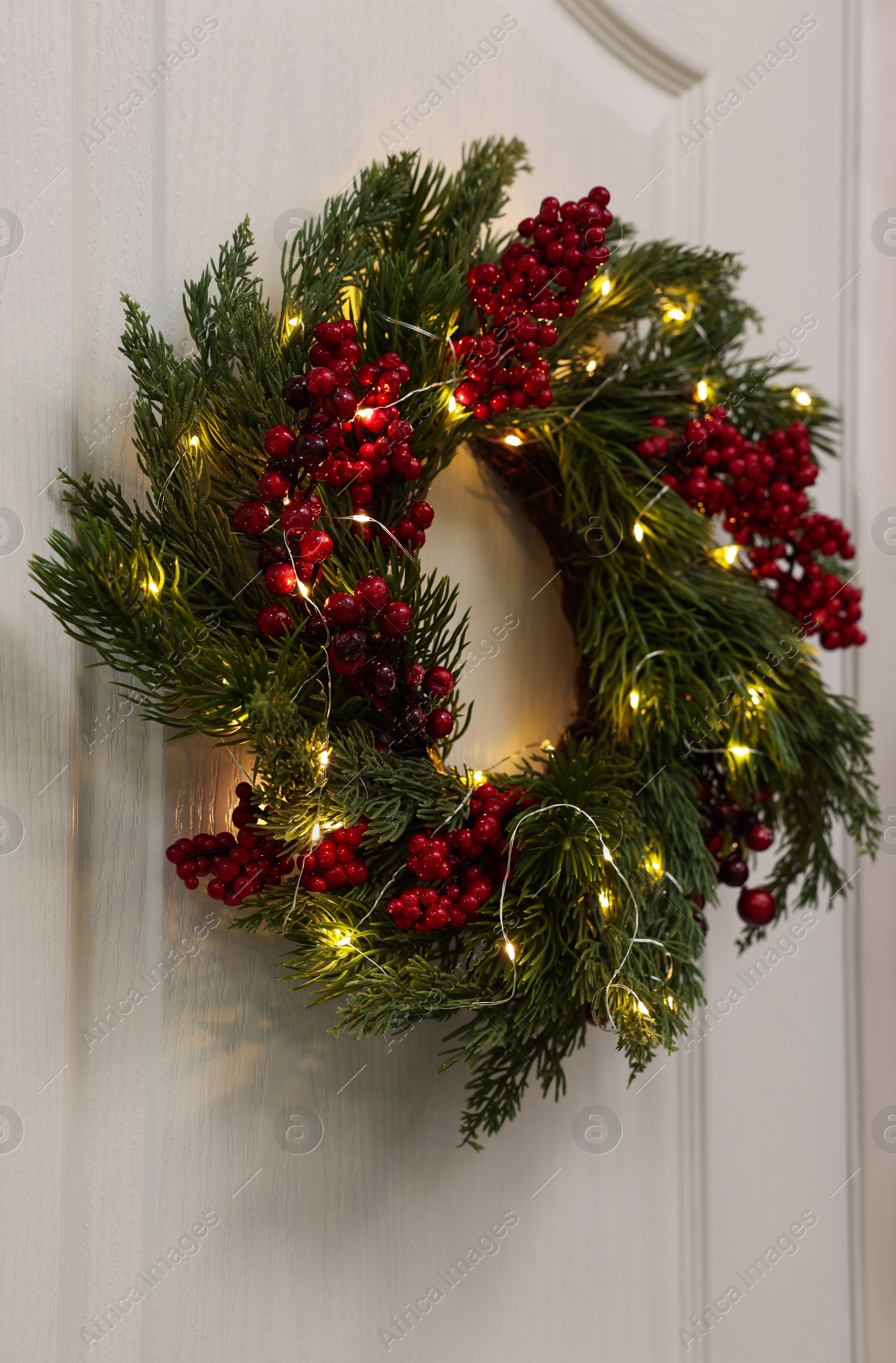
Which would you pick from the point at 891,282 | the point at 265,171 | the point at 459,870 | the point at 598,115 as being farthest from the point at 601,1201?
the point at 891,282

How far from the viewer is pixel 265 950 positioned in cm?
62

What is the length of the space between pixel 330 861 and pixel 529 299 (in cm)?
39

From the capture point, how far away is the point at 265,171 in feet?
2.10

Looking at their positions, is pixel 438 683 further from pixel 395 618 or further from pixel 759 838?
pixel 759 838

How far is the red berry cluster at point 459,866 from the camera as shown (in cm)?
53

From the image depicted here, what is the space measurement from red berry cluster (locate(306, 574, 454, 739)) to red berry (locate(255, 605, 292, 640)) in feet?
0.07

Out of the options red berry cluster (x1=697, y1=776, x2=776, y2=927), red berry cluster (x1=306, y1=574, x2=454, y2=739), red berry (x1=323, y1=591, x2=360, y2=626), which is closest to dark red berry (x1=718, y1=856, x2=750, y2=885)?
red berry cluster (x1=697, y1=776, x2=776, y2=927)

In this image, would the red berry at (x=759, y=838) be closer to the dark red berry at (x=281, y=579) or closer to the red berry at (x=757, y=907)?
the red berry at (x=757, y=907)

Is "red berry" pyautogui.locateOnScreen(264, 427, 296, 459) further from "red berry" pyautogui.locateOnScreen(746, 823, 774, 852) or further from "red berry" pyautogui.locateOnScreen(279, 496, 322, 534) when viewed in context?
"red berry" pyautogui.locateOnScreen(746, 823, 774, 852)

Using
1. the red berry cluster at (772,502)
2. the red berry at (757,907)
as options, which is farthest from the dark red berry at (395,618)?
the red berry at (757,907)

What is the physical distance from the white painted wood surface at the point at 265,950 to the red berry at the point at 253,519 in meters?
0.11

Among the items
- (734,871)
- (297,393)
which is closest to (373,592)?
(297,393)

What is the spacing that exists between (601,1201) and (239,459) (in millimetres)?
687

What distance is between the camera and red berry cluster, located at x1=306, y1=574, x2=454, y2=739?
1.65 feet
